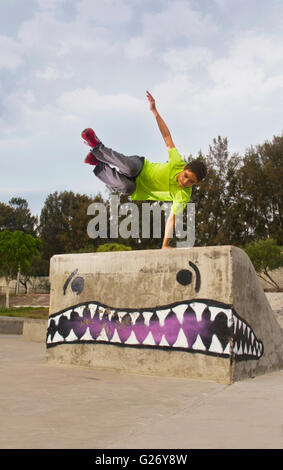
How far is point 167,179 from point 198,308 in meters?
1.74

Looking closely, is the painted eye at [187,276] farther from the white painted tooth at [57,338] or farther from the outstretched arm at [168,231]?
the white painted tooth at [57,338]

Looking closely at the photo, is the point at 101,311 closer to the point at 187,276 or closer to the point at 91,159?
the point at 187,276

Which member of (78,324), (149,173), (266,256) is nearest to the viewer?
(149,173)

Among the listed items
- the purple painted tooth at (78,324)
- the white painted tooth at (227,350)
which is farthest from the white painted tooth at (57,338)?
the white painted tooth at (227,350)

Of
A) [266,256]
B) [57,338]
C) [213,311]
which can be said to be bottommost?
[57,338]

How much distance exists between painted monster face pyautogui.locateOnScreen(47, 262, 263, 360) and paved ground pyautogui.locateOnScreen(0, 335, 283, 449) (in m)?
0.42

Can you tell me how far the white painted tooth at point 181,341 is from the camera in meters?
4.87

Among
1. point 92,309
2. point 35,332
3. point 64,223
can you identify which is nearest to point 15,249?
point 35,332

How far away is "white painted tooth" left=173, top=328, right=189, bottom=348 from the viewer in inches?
192

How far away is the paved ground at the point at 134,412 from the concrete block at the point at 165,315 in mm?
308

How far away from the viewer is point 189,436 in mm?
2461

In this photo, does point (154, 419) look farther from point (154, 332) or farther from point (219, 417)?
point (154, 332)

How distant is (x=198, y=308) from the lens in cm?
487

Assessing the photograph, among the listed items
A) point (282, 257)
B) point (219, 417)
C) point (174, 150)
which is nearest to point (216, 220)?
point (282, 257)
